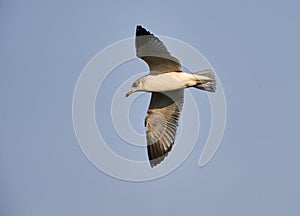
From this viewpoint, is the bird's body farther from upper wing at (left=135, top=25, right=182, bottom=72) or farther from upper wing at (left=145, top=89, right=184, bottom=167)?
upper wing at (left=145, top=89, right=184, bottom=167)

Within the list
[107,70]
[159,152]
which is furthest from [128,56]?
[159,152]

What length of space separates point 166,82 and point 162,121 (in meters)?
0.65

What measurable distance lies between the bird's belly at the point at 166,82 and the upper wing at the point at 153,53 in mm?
90

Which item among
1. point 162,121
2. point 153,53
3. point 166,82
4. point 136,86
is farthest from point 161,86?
point 162,121

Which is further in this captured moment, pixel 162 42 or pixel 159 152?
pixel 159 152

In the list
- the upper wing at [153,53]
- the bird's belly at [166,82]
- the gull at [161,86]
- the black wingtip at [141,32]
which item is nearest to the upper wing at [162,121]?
the gull at [161,86]

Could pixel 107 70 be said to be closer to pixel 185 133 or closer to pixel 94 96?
pixel 94 96

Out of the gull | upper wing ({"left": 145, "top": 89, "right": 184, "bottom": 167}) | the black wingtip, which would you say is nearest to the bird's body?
the gull

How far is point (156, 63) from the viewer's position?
34.6 feet

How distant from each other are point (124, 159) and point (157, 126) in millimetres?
536

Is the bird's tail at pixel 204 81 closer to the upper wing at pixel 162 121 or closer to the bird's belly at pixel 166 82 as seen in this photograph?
the bird's belly at pixel 166 82

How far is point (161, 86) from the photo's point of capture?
1052 cm

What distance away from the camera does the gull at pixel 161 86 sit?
10.3 meters

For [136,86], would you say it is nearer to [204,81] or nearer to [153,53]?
[153,53]
